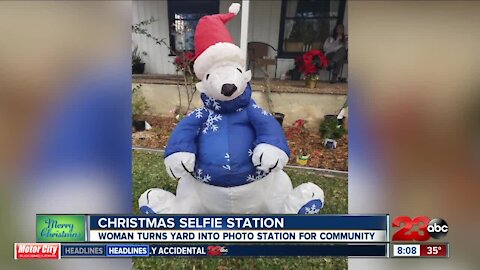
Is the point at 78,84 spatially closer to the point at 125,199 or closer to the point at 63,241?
the point at 125,199

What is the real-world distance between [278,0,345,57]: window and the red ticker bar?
0.97 m

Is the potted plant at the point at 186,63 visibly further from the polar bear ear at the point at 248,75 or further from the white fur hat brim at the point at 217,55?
the polar bear ear at the point at 248,75

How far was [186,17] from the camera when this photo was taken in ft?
5.42

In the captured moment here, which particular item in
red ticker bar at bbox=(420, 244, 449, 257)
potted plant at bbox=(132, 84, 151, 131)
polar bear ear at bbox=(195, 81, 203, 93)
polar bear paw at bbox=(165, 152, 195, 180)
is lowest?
red ticker bar at bbox=(420, 244, 449, 257)

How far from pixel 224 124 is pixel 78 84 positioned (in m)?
0.63

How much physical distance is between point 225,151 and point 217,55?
38cm

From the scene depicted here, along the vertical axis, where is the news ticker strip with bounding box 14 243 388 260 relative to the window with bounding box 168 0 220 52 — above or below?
below

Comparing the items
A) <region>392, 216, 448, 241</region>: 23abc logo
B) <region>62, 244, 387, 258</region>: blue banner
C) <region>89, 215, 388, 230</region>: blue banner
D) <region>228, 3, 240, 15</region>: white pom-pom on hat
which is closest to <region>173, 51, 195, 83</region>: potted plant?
<region>228, 3, 240, 15</region>: white pom-pom on hat

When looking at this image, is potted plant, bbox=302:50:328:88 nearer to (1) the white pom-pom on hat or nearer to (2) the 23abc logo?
(1) the white pom-pom on hat

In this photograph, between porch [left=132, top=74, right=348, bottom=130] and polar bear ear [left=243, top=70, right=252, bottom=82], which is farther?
porch [left=132, top=74, right=348, bottom=130]

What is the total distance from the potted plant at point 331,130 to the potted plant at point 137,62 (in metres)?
0.81

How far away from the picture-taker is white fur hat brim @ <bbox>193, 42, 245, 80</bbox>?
1.51m

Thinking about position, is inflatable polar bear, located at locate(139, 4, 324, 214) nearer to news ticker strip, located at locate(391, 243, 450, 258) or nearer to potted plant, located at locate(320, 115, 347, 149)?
A: potted plant, located at locate(320, 115, 347, 149)

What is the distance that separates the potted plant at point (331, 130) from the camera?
5.42 feet
